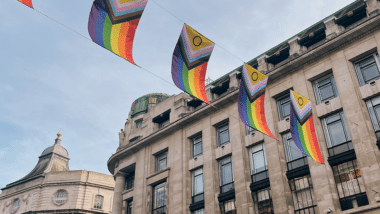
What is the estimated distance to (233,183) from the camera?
27625 millimetres

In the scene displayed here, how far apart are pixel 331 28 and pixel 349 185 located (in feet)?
37.7

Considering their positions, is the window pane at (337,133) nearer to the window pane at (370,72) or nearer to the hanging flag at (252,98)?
the window pane at (370,72)

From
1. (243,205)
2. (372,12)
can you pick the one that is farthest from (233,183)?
(372,12)

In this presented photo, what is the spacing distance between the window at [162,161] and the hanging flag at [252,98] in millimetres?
16974

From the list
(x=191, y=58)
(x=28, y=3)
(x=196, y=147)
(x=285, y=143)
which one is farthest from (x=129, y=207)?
(x=28, y=3)

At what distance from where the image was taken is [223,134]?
3073 centimetres

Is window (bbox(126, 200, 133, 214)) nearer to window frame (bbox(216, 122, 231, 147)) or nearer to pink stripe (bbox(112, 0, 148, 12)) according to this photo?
window frame (bbox(216, 122, 231, 147))

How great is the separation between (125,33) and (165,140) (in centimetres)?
2068

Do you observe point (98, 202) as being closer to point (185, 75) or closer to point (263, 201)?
point (263, 201)

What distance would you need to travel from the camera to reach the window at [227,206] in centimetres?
2682

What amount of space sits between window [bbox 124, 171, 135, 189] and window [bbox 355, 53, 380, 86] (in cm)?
2437

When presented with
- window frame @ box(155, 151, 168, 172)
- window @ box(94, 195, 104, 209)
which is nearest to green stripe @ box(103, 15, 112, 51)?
window frame @ box(155, 151, 168, 172)

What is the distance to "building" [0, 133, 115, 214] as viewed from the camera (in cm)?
5372

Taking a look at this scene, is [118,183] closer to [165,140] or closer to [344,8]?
[165,140]
